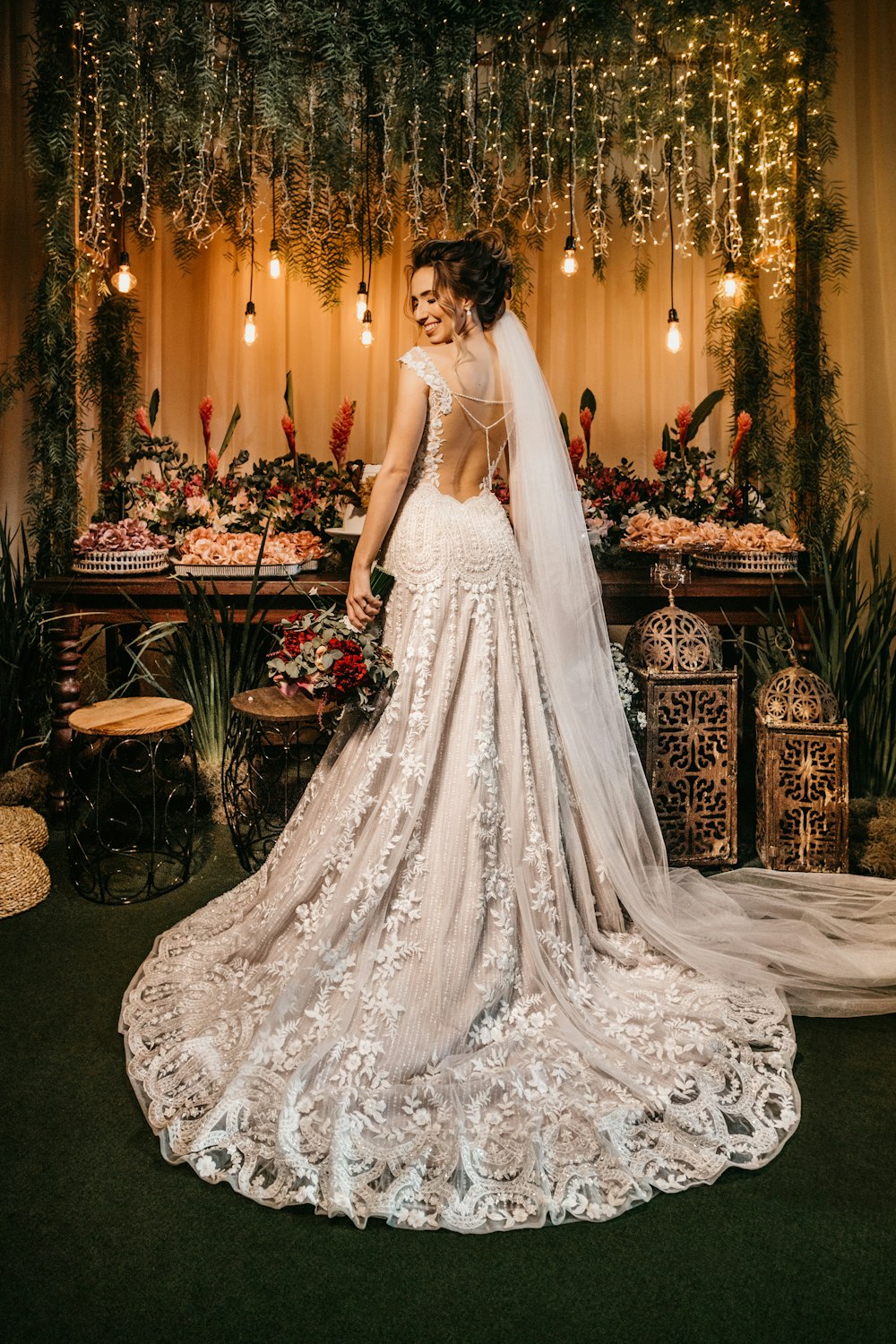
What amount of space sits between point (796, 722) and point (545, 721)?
1205 mm

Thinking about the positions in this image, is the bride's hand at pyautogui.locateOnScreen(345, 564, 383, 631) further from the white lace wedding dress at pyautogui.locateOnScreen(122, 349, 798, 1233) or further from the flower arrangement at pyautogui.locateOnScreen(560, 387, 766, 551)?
the flower arrangement at pyautogui.locateOnScreen(560, 387, 766, 551)

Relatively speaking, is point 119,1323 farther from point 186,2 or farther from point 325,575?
point 186,2

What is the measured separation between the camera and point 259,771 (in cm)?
405

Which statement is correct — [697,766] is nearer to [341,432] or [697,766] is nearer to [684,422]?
[684,422]

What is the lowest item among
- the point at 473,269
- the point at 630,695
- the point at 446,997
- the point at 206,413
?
the point at 446,997

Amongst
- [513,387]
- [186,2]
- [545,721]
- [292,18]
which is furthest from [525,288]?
[545,721]

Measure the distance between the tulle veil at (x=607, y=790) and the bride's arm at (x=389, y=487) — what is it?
0.89ft

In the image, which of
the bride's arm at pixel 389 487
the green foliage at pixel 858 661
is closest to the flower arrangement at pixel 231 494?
the bride's arm at pixel 389 487

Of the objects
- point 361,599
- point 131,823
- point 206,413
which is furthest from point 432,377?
point 131,823

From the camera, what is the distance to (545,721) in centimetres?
283

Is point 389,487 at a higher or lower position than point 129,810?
higher

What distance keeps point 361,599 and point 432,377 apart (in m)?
0.63

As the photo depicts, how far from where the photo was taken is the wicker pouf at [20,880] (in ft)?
10.9

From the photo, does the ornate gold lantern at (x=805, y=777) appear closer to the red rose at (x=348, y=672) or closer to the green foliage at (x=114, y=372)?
the red rose at (x=348, y=672)
